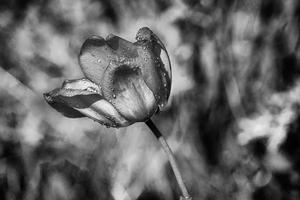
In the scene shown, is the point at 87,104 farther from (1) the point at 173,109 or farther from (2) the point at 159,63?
(1) the point at 173,109

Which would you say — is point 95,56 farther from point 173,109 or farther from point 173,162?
Answer: point 173,109

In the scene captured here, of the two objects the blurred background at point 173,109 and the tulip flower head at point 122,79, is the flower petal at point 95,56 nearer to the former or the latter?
the tulip flower head at point 122,79

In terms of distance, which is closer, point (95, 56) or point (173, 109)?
point (95, 56)

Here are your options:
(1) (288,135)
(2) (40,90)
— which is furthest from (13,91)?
(1) (288,135)

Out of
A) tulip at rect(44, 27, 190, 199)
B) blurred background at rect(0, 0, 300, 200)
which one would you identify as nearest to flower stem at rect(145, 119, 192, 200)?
tulip at rect(44, 27, 190, 199)

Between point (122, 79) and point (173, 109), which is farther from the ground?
point (122, 79)

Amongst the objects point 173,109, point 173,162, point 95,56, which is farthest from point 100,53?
point 173,109

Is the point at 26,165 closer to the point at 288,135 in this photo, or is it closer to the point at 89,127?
the point at 89,127
